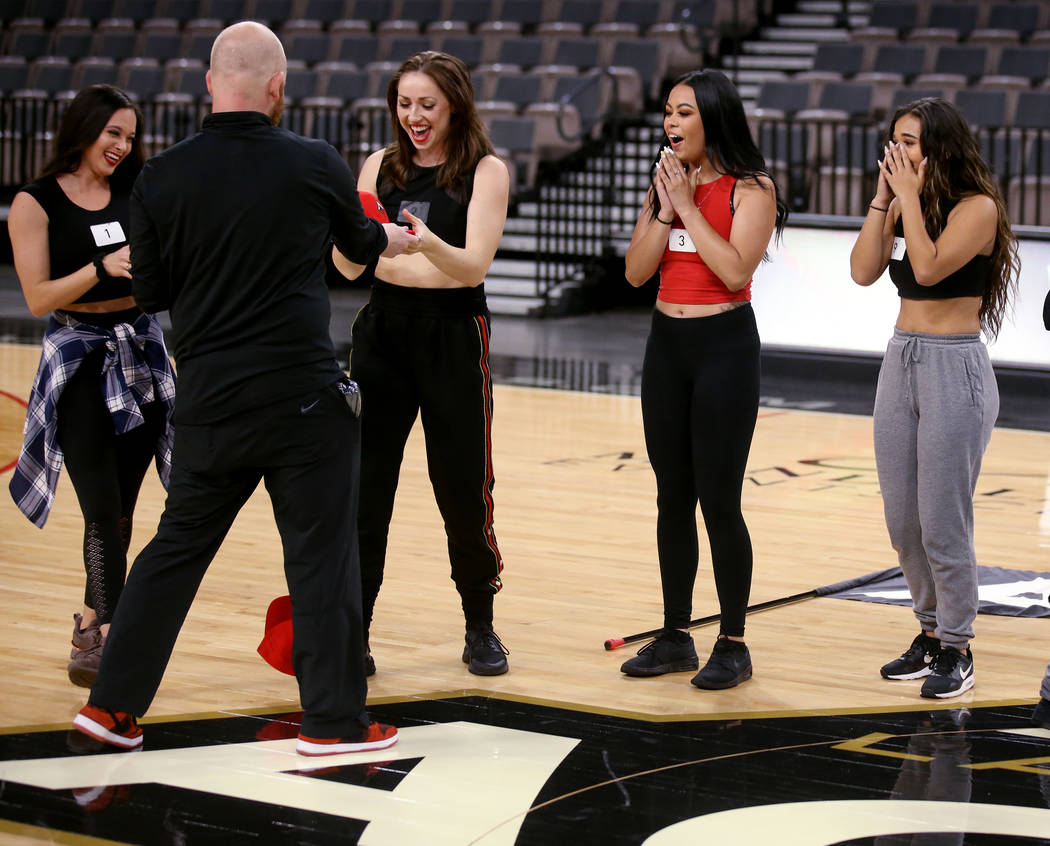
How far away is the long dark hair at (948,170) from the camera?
3.78m

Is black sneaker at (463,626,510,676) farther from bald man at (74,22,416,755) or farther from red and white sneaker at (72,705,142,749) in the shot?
red and white sneaker at (72,705,142,749)

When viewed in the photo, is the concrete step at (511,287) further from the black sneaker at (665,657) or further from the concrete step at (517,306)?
the black sneaker at (665,657)

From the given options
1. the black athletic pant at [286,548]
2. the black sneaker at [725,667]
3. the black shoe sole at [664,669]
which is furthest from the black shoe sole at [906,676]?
the black athletic pant at [286,548]

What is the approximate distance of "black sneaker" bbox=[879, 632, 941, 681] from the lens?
400cm

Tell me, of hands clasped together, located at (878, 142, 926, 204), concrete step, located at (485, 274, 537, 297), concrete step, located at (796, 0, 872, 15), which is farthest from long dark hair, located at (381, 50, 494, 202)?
concrete step, located at (796, 0, 872, 15)

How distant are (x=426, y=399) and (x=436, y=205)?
49 cm

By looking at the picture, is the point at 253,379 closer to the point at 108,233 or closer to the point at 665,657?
the point at 108,233

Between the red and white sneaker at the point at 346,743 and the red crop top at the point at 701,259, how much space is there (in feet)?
4.33

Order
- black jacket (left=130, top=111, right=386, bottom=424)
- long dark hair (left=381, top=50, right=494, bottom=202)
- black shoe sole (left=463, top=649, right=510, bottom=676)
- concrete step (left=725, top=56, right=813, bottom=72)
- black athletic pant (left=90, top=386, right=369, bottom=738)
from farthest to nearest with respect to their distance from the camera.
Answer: concrete step (left=725, top=56, right=813, bottom=72) → black shoe sole (left=463, top=649, right=510, bottom=676) → long dark hair (left=381, top=50, right=494, bottom=202) → black athletic pant (left=90, top=386, right=369, bottom=738) → black jacket (left=130, top=111, right=386, bottom=424)

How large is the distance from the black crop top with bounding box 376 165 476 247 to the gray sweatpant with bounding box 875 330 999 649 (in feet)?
3.72

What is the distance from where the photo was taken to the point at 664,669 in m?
4.00

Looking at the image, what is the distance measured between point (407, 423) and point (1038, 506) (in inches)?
134

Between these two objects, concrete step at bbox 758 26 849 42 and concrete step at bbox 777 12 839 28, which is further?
concrete step at bbox 777 12 839 28

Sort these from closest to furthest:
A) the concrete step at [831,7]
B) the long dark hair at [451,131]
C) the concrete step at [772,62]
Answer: the long dark hair at [451,131], the concrete step at [772,62], the concrete step at [831,7]
